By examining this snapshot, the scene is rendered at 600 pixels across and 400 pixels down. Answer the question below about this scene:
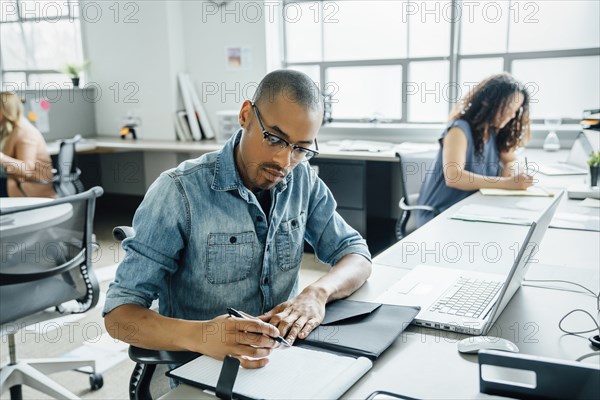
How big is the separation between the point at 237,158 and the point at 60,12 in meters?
5.06

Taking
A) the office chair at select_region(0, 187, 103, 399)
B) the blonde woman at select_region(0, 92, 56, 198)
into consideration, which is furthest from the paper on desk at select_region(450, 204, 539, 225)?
the blonde woman at select_region(0, 92, 56, 198)

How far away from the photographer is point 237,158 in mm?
1355

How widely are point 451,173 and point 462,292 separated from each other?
52.2 inches

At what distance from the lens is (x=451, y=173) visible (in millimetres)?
2627

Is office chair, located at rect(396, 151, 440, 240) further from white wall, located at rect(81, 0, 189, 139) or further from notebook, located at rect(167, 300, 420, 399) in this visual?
white wall, located at rect(81, 0, 189, 139)

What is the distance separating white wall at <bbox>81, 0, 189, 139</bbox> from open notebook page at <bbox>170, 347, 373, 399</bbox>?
166 inches

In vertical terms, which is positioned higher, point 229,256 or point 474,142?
point 474,142

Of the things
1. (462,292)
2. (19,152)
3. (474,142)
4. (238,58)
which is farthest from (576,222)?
(238,58)

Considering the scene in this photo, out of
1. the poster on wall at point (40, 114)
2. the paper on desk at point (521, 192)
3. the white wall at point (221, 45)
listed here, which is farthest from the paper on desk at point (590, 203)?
the poster on wall at point (40, 114)

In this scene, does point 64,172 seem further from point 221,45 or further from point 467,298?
point 467,298

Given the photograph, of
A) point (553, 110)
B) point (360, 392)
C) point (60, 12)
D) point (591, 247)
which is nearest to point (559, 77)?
point (553, 110)

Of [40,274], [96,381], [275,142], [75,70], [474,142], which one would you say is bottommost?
[96,381]

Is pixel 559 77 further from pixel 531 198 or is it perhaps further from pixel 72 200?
pixel 72 200

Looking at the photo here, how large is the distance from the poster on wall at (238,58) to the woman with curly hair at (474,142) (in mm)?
2346
